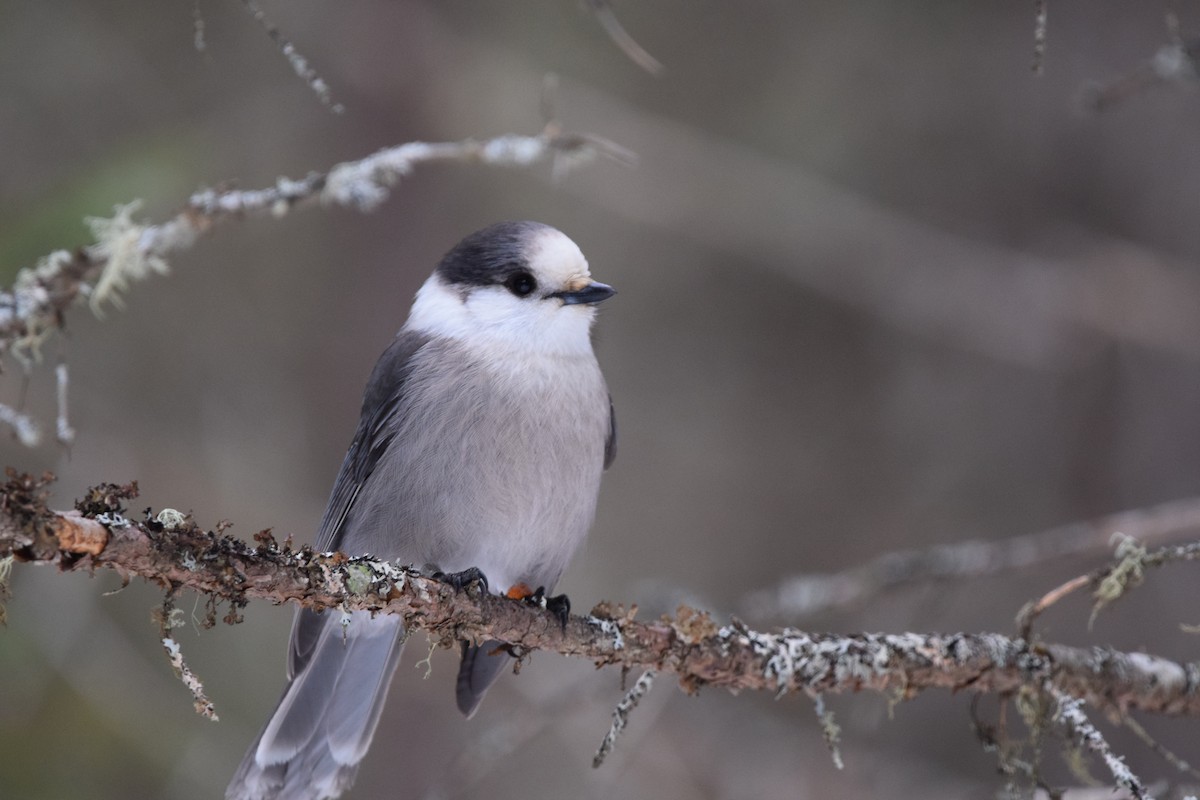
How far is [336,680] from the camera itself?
10.6 ft

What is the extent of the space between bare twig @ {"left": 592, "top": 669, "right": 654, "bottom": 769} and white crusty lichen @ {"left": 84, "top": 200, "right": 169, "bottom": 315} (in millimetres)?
1497

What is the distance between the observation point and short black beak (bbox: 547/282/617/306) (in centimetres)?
310

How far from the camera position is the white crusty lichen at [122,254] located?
258 cm

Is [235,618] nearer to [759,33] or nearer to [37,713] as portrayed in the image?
[37,713]

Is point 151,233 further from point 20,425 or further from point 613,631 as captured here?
point 613,631

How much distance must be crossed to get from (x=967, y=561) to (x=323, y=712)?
6.25ft

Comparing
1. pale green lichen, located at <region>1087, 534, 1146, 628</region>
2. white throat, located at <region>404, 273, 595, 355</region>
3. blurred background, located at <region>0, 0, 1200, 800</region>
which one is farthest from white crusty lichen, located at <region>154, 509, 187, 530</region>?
blurred background, located at <region>0, 0, 1200, 800</region>

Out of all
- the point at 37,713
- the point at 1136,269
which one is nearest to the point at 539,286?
the point at 37,713

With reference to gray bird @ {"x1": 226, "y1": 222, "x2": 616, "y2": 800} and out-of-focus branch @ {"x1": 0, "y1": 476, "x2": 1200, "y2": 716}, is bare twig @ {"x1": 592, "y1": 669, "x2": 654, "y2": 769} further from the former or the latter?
gray bird @ {"x1": 226, "y1": 222, "x2": 616, "y2": 800}

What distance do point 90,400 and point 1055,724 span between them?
3877 mm

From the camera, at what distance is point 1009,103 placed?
4.89 m

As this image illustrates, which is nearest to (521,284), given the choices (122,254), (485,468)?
(485,468)

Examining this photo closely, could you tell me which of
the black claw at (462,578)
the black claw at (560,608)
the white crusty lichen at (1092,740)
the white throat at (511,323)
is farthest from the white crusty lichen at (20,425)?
the white crusty lichen at (1092,740)

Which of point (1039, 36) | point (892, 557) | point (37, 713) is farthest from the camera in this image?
point (37, 713)
